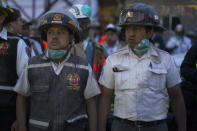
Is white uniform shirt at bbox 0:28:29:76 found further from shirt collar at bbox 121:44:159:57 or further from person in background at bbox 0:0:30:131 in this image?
shirt collar at bbox 121:44:159:57

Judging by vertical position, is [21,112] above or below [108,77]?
below

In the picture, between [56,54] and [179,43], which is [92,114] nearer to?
[56,54]

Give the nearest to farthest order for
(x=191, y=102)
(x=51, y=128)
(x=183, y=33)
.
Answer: (x=51, y=128)
(x=191, y=102)
(x=183, y=33)

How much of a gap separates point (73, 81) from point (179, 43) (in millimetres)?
8474

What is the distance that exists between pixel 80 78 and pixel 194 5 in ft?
27.4

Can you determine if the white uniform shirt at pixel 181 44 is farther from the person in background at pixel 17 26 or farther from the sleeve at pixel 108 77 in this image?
the sleeve at pixel 108 77

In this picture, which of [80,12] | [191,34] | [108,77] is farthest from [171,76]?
[191,34]

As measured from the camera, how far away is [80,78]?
332 centimetres

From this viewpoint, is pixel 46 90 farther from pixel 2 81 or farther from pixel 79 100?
pixel 2 81

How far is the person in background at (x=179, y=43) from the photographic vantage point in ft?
35.7

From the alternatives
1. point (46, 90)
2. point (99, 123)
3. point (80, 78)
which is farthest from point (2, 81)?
point (99, 123)

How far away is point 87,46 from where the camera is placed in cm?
495

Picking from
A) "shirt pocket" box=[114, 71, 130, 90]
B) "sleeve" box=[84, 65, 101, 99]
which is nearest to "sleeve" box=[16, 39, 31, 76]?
"sleeve" box=[84, 65, 101, 99]

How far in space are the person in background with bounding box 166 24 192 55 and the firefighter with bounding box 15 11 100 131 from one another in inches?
310
